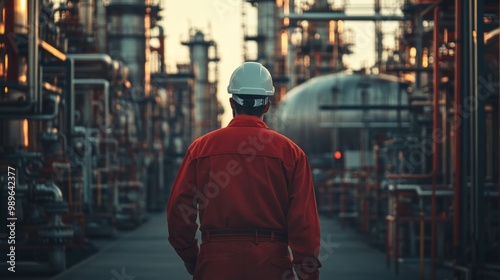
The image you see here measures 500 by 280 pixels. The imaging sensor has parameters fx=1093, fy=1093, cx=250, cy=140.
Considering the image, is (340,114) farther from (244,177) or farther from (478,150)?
(244,177)

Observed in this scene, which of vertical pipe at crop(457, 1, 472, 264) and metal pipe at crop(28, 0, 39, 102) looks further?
metal pipe at crop(28, 0, 39, 102)

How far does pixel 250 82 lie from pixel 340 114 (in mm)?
28497

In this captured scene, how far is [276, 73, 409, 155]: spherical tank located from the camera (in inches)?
1308

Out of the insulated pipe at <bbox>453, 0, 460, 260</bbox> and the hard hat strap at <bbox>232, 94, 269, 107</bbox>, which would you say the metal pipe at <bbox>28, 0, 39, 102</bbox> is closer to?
the insulated pipe at <bbox>453, 0, 460, 260</bbox>

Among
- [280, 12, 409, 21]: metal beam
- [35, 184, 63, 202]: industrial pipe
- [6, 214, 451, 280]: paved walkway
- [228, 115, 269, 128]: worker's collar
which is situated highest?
[280, 12, 409, 21]: metal beam

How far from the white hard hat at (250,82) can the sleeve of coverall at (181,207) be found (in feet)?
1.55

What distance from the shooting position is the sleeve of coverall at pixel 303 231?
18.1 ft

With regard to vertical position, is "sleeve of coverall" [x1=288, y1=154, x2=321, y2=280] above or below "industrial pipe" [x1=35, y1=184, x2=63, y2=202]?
above

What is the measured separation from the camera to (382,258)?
55.0ft

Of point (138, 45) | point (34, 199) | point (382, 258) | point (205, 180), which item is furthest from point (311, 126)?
point (205, 180)

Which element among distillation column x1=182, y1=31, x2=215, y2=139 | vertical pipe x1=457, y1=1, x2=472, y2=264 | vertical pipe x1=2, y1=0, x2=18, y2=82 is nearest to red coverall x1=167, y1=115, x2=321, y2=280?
vertical pipe x1=457, y1=1, x2=472, y2=264

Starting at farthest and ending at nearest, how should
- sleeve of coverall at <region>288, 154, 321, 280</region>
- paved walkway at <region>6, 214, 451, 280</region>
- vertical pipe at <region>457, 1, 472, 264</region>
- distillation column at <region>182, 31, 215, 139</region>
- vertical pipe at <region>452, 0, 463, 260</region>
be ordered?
distillation column at <region>182, 31, 215, 139</region>
paved walkway at <region>6, 214, 451, 280</region>
vertical pipe at <region>452, 0, 463, 260</region>
vertical pipe at <region>457, 1, 472, 264</region>
sleeve of coverall at <region>288, 154, 321, 280</region>

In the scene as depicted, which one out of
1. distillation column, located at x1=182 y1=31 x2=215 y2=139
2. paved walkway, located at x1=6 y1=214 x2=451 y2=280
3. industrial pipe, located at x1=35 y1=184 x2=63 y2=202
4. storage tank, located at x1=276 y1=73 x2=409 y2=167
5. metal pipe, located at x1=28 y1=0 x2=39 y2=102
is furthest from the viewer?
distillation column, located at x1=182 y1=31 x2=215 y2=139

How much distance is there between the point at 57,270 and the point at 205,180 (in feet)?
27.8
